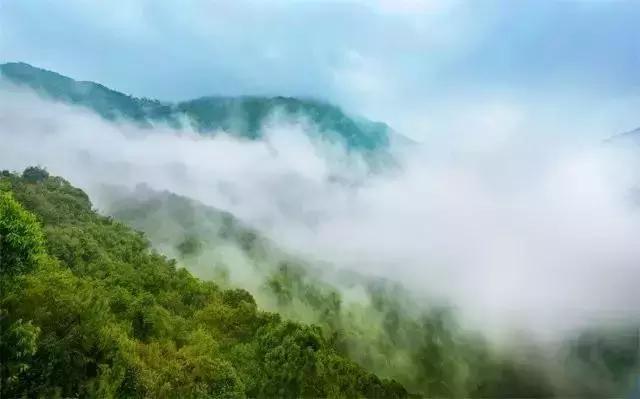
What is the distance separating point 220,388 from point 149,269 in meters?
28.3

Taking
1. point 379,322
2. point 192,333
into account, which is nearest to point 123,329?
point 192,333

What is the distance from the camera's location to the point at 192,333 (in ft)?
149

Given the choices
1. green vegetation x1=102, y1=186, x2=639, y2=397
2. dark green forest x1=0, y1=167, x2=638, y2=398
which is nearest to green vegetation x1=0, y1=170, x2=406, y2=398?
dark green forest x1=0, y1=167, x2=638, y2=398

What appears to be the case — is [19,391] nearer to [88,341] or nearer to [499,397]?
[88,341]

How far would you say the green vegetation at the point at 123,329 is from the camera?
2584cm

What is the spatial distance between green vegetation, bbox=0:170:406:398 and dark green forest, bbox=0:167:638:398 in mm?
84

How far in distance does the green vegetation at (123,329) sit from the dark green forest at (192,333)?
8 centimetres

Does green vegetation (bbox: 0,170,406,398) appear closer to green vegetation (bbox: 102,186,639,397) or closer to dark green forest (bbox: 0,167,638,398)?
dark green forest (bbox: 0,167,638,398)

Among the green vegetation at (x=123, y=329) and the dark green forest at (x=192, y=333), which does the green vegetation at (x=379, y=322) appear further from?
the green vegetation at (x=123, y=329)

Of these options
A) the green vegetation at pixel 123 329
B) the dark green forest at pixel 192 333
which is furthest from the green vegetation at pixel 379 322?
the green vegetation at pixel 123 329

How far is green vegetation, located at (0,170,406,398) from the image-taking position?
25.8 metres

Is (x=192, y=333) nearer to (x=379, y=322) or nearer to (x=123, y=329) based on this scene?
(x=123, y=329)

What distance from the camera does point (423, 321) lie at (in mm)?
150875

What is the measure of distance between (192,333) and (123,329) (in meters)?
9.92
